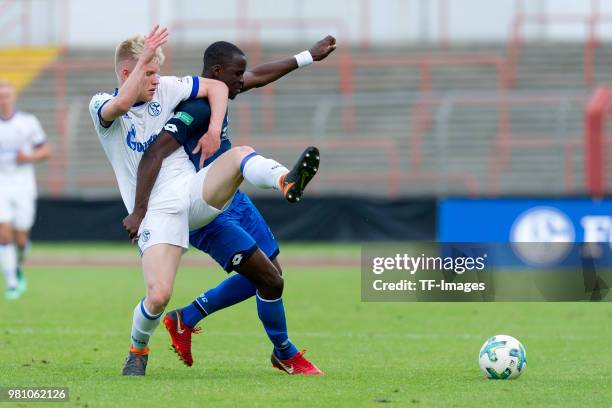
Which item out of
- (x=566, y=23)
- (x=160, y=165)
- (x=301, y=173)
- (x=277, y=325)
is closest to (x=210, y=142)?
(x=160, y=165)

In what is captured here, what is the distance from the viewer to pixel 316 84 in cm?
2961

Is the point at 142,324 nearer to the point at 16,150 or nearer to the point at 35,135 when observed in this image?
the point at 16,150

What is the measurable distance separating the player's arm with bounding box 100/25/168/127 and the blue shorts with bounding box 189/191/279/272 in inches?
40.0

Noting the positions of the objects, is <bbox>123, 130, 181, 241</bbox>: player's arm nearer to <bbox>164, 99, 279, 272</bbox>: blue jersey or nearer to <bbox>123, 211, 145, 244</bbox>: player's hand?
<bbox>123, 211, 145, 244</bbox>: player's hand

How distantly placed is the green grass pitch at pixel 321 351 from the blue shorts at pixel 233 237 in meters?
0.75

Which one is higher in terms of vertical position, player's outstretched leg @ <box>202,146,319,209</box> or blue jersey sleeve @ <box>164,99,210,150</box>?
blue jersey sleeve @ <box>164,99,210,150</box>


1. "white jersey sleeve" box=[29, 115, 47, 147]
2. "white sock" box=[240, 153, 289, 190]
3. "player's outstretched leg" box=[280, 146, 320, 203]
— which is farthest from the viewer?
"white jersey sleeve" box=[29, 115, 47, 147]

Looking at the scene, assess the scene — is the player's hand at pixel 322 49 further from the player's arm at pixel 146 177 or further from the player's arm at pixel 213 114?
the player's arm at pixel 146 177

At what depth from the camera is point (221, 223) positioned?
833 centimetres

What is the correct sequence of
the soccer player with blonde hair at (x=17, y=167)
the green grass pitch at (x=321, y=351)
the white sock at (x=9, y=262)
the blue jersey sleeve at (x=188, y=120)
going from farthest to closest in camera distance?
1. the soccer player with blonde hair at (x=17, y=167)
2. the white sock at (x=9, y=262)
3. the blue jersey sleeve at (x=188, y=120)
4. the green grass pitch at (x=321, y=351)

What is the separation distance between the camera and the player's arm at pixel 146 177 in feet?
26.0

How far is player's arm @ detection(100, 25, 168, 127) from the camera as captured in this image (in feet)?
25.2

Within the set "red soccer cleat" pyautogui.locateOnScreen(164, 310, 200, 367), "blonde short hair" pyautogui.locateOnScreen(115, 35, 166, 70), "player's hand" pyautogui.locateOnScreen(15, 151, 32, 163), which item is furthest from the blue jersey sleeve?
"player's hand" pyautogui.locateOnScreen(15, 151, 32, 163)

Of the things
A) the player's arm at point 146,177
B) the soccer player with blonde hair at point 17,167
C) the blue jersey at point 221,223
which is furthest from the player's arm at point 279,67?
the soccer player with blonde hair at point 17,167
